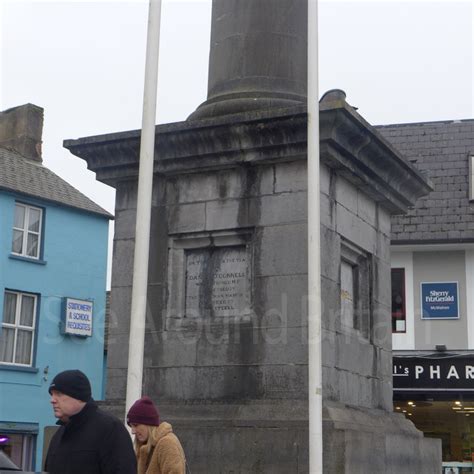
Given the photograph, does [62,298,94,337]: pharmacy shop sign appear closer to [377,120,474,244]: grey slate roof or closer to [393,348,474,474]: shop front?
[393,348,474,474]: shop front

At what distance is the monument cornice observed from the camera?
9.65m

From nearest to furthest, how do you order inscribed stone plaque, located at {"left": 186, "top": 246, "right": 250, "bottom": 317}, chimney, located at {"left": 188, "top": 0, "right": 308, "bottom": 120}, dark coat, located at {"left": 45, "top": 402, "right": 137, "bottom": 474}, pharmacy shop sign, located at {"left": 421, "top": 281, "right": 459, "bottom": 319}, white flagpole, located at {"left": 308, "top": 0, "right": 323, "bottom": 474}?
dark coat, located at {"left": 45, "top": 402, "right": 137, "bottom": 474}, white flagpole, located at {"left": 308, "top": 0, "right": 323, "bottom": 474}, inscribed stone plaque, located at {"left": 186, "top": 246, "right": 250, "bottom": 317}, chimney, located at {"left": 188, "top": 0, "right": 308, "bottom": 120}, pharmacy shop sign, located at {"left": 421, "top": 281, "right": 459, "bottom": 319}

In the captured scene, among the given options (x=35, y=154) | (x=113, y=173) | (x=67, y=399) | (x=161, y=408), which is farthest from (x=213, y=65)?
(x=35, y=154)

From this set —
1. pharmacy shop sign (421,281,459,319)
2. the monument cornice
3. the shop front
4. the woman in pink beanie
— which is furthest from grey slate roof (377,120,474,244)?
the woman in pink beanie

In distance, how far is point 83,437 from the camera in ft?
17.5

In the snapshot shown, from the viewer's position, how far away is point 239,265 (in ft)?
32.7

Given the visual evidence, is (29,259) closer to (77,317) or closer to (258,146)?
(77,317)

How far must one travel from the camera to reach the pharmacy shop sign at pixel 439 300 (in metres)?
24.9

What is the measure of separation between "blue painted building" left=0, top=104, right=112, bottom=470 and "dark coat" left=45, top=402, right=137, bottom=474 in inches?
835

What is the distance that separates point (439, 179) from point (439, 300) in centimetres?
336

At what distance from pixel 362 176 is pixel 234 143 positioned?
1.48 meters

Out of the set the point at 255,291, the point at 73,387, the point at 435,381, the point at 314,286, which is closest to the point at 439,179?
the point at 435,381

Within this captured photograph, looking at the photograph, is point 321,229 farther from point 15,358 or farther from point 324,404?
point 15,358

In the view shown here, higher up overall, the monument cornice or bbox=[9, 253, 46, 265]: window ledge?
bbox=[9, 253, 46, 265]: window ledge
